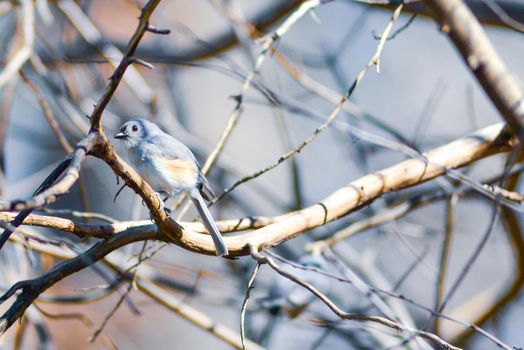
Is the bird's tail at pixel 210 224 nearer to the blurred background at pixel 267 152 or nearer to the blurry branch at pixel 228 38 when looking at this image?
the blurred background at pixel 267 152

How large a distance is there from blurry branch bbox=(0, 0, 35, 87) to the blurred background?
6cm

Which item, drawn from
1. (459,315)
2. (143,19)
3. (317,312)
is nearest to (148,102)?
(317,312)

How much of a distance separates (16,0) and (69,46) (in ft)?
6.04

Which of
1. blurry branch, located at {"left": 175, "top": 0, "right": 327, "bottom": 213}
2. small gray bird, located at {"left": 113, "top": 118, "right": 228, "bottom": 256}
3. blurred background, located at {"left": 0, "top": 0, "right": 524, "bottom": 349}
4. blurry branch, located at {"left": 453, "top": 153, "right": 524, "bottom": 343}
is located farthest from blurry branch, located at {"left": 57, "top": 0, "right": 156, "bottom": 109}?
blurry branch, located at {"left": 453, "top": 153, "right": 524, "bottom": 343}

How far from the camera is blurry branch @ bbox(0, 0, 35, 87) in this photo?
2.79m

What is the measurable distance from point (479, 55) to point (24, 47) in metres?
2.02

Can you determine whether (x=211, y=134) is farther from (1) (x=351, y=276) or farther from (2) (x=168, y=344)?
(1) (x=351, y=276)

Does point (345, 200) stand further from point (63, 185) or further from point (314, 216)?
point (63, 185)

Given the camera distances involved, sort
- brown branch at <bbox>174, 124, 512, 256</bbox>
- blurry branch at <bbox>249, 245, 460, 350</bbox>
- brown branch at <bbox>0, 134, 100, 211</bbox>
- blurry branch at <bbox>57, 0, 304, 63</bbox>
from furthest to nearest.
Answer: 1. blurry branch at <bbox>57, 0, 304, 63</bbox>
2. brown branch at <bbox>174, 124, 512, 256</bbox>
3. blurry branch at <bbox>249, 245, 460, 350</bbox>
4. brown branch at <bbox>0, 134, 100, 211</bbox>

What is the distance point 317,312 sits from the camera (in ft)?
11.8

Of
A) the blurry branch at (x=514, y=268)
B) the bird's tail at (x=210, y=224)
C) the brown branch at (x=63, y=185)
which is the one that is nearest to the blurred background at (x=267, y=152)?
the blurry branch at (x=514, y=268)

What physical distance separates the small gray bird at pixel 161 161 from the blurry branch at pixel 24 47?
60cm

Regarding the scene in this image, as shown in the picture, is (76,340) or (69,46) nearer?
(69,46)

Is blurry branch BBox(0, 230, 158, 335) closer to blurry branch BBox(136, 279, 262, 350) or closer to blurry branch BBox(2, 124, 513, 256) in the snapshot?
blurry branch BBox(2, 124, 513, 256)
